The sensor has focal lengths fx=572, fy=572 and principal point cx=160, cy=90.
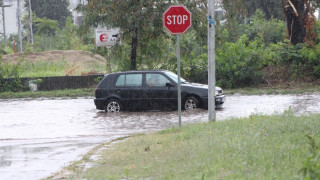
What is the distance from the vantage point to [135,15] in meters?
26.6

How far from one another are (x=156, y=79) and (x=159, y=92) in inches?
21.2

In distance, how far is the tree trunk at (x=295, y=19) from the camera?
29.3 meters

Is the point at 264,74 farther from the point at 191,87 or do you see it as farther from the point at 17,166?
the point at 17,166

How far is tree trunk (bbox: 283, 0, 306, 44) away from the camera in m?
29.3

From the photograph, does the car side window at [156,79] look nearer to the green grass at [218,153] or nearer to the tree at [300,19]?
the green grass at [218,153]

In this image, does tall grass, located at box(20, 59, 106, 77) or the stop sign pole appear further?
tall grass, located at box(20, 59, 106, 77)

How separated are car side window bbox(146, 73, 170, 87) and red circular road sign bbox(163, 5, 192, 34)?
21.2 ft

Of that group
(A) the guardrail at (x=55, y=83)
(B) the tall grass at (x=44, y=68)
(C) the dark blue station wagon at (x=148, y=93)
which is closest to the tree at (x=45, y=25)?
(B) the tall grass at (x=44, y=68)

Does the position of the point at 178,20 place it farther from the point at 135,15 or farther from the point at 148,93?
the point at 135,15

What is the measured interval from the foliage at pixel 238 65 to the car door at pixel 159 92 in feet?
26.2

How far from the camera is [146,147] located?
11203 millimetres

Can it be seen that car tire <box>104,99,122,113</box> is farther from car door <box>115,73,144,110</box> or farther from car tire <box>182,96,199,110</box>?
car tire <box>182,96,199,110</box>

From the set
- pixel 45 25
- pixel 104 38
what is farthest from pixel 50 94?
pixel 45 25

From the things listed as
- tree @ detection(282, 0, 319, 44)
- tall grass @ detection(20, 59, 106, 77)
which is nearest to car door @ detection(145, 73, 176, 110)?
tree @ detection(282, 0, 319, 44)
